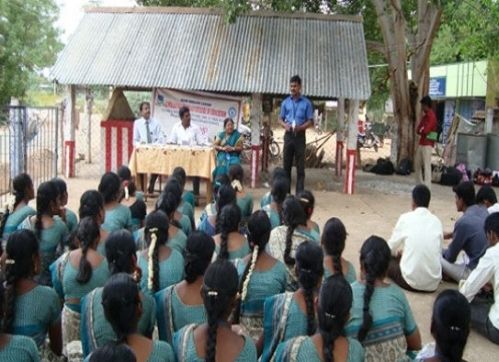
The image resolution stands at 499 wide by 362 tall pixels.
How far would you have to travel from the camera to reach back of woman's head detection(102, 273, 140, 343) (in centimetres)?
245

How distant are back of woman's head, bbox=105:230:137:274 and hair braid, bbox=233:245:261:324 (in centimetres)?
68

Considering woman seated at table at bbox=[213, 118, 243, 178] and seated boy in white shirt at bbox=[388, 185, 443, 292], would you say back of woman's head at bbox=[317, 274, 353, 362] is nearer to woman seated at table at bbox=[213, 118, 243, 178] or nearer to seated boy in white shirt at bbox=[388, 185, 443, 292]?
seated boy in white shirt at bbox=[388, 185, 443, 292]

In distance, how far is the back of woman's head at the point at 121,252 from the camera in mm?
3279

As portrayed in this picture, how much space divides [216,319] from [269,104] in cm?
1213

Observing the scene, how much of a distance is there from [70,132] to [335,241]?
9.11 m

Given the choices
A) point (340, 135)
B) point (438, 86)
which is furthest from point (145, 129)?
point (438, 86)

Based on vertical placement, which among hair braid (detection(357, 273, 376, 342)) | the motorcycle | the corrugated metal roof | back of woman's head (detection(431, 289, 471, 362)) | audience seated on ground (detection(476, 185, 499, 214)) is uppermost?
the corrugated metal roof

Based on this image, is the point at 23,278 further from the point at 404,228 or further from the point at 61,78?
the point at 61,78

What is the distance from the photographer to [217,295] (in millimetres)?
2590

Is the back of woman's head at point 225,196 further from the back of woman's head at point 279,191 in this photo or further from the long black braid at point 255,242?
the long black braid at point 255,242

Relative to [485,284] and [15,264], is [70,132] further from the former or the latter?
[15,264]

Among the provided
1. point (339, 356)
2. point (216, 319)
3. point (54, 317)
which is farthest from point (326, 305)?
Result: point (54, 317)

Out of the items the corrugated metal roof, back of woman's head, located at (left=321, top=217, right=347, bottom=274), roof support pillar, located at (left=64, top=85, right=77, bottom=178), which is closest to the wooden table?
the corrugated metal roof

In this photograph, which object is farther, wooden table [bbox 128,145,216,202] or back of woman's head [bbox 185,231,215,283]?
wooden table [bbox 128,145,216,202]
